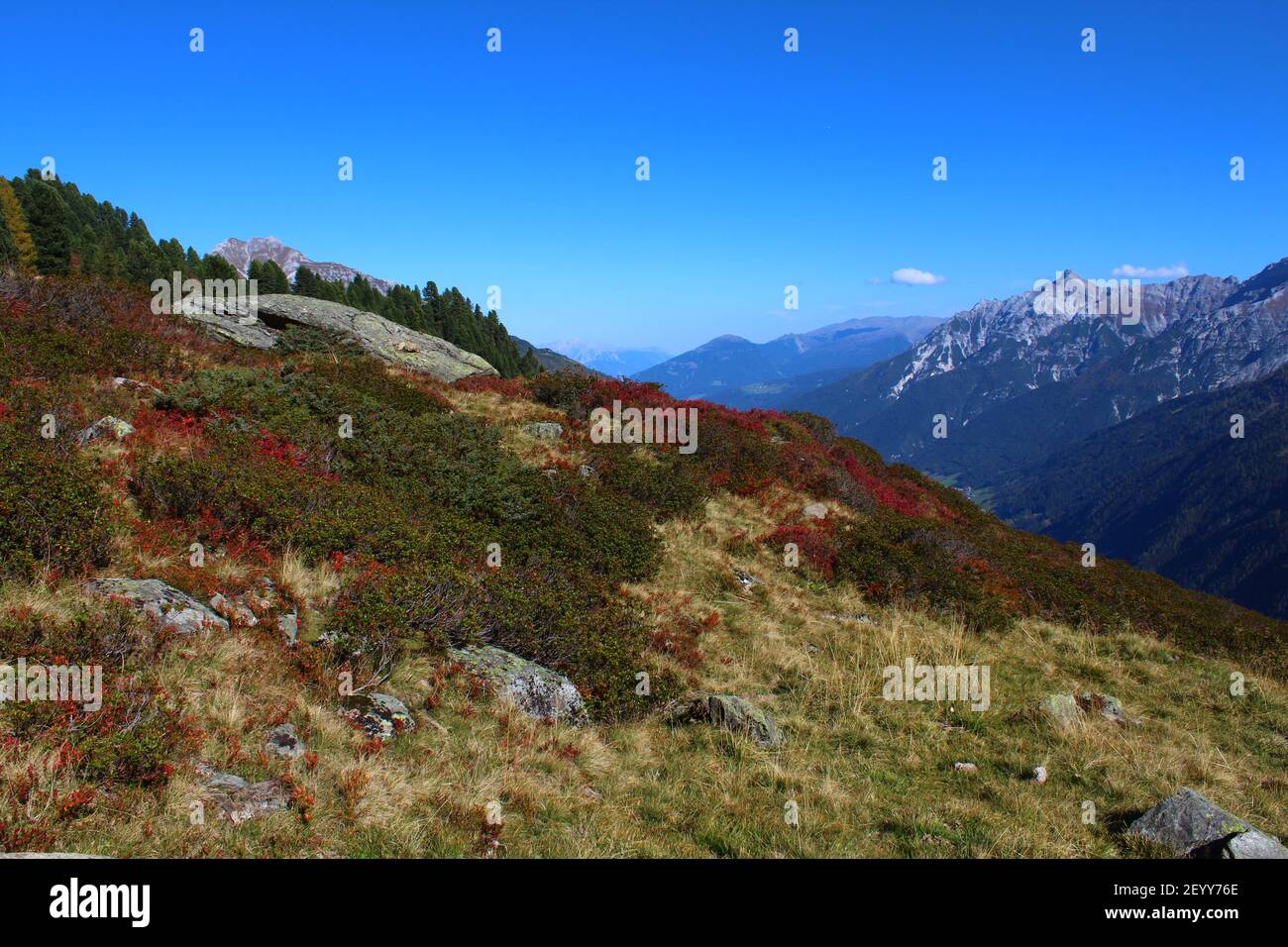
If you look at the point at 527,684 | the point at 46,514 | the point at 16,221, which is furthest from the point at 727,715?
the point at 16,221

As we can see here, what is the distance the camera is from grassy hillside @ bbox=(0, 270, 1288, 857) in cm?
498

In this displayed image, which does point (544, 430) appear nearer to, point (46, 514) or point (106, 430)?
point (106, 430)

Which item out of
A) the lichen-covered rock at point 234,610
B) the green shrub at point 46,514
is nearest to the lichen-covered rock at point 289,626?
the lichen-covered rock at point 234,610

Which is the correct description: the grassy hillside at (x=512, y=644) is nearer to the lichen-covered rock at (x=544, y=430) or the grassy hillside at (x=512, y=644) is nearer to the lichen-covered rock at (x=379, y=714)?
the lichen-covered rock at (x=379, y=714)

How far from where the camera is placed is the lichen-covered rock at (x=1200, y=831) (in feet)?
16.1

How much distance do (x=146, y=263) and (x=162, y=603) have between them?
67.5m

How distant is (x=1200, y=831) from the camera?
18.0 feet

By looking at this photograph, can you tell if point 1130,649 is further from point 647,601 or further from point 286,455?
point 286,455

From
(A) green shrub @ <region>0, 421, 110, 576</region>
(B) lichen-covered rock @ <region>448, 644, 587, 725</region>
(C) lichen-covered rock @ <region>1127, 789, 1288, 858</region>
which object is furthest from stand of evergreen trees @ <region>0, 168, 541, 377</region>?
(C) lichen-covered rock @ <region>1127, 789, 1288, 858</region>

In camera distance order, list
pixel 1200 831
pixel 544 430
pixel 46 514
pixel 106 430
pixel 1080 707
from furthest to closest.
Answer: pixel 544 430 < pixel 106 430 < pixel 1080 707 < pixel 46 514 < pixel 1200 831

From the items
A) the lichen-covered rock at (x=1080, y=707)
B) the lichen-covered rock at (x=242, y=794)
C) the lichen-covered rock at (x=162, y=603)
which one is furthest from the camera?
the lichen-covered rock at (x=1080, y=707)

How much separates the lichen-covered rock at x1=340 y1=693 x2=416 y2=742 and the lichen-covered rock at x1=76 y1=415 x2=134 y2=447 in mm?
7613

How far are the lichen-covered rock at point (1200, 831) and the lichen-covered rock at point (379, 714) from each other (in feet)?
22.6

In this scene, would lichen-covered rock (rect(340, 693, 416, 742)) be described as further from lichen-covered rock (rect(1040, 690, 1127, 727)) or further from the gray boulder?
the gray boulder
